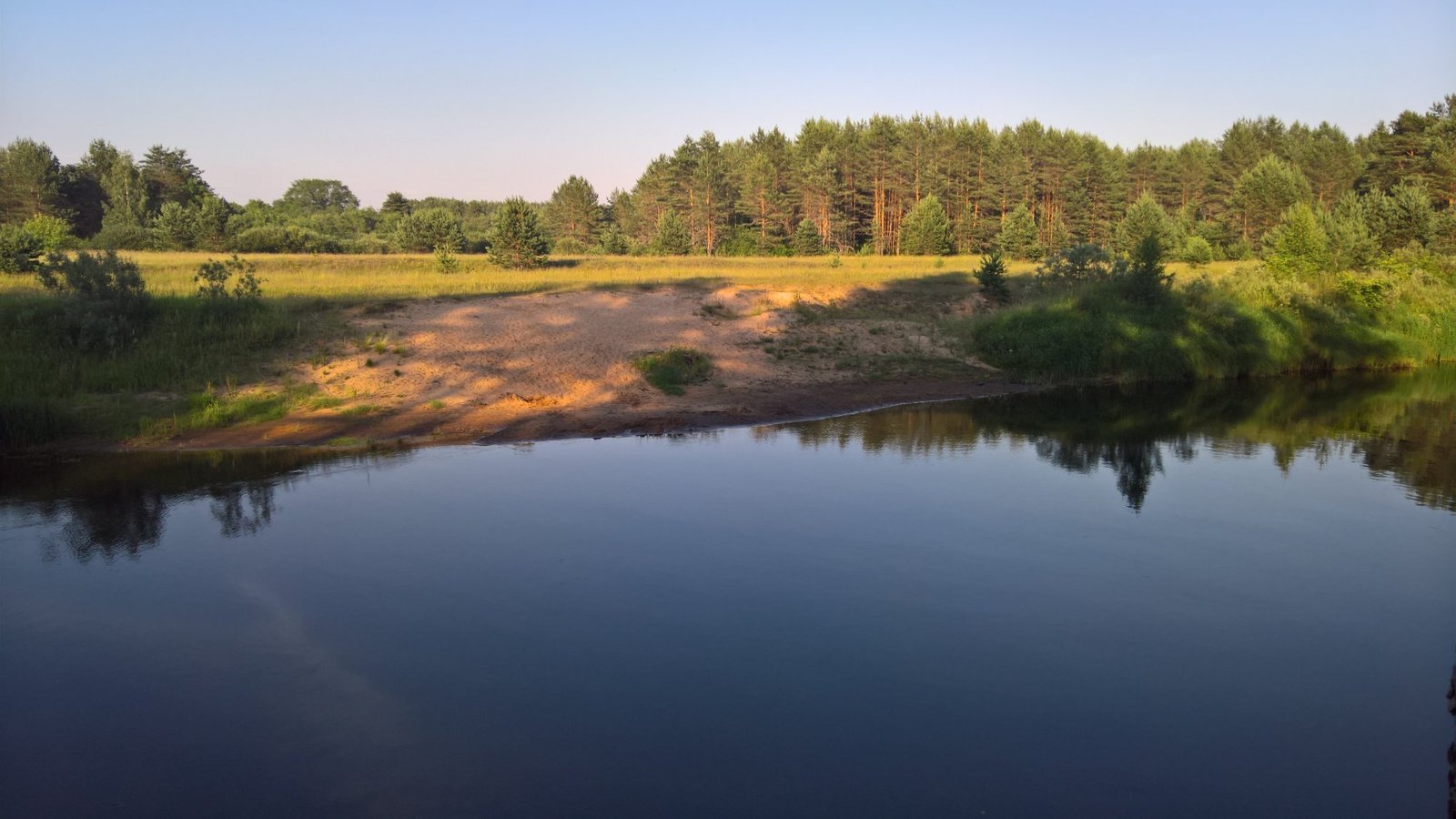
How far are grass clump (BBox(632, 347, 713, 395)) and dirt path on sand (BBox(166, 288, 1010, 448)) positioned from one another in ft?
0.87

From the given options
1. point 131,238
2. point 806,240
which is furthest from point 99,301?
point 806,240

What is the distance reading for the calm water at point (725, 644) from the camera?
247 inches

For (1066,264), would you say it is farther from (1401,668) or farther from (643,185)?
(643,185)

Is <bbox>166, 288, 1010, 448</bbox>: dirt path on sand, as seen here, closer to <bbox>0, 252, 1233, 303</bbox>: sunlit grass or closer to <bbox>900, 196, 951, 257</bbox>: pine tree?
<bbox>0, 252, 1233, 303</bbox>: sunlit grass

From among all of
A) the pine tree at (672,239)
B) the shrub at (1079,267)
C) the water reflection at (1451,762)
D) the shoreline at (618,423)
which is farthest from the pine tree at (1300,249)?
the pine tree at (672,239)

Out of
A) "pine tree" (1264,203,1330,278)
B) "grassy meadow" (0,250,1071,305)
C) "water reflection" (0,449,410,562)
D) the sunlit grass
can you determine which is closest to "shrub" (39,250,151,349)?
"grassy meadow" (0,250,1071,305)

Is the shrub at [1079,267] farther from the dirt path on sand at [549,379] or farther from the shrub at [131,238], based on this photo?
the shrub at [131,238]

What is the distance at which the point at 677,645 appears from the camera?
8.24 meters

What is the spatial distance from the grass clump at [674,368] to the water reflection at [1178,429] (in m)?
3.08

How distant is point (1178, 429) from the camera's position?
60.9 feet

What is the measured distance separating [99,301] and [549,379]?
27.5ft

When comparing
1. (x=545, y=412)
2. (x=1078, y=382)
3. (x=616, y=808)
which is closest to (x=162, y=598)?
(x=616, y=808)

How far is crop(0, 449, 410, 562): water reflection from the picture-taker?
11.4 m

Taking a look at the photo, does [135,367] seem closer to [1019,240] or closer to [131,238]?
[131,238]
